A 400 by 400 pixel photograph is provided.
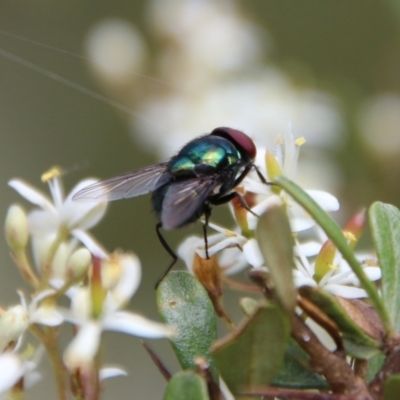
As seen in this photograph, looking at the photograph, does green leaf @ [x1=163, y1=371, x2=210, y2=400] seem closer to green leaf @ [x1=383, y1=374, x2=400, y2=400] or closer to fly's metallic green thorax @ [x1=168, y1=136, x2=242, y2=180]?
green leaf @ [x1=383, y1=374, x2=400, y2=400]

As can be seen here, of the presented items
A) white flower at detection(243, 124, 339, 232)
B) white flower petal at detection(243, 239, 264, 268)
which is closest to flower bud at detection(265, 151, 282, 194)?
white flower at detection(243, 124, 339, 232)

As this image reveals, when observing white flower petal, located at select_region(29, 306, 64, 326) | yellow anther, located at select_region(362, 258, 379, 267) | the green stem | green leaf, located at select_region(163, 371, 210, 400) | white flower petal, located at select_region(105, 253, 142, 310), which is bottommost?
the green stem

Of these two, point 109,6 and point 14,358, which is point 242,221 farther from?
point 109,6

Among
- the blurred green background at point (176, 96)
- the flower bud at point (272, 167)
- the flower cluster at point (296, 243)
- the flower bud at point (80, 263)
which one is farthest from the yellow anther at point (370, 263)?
the blurred green background at point (176, 96)

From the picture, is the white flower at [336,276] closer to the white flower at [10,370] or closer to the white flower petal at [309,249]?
the white flower petal at [309,249]

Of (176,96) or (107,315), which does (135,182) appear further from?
(176,96)
